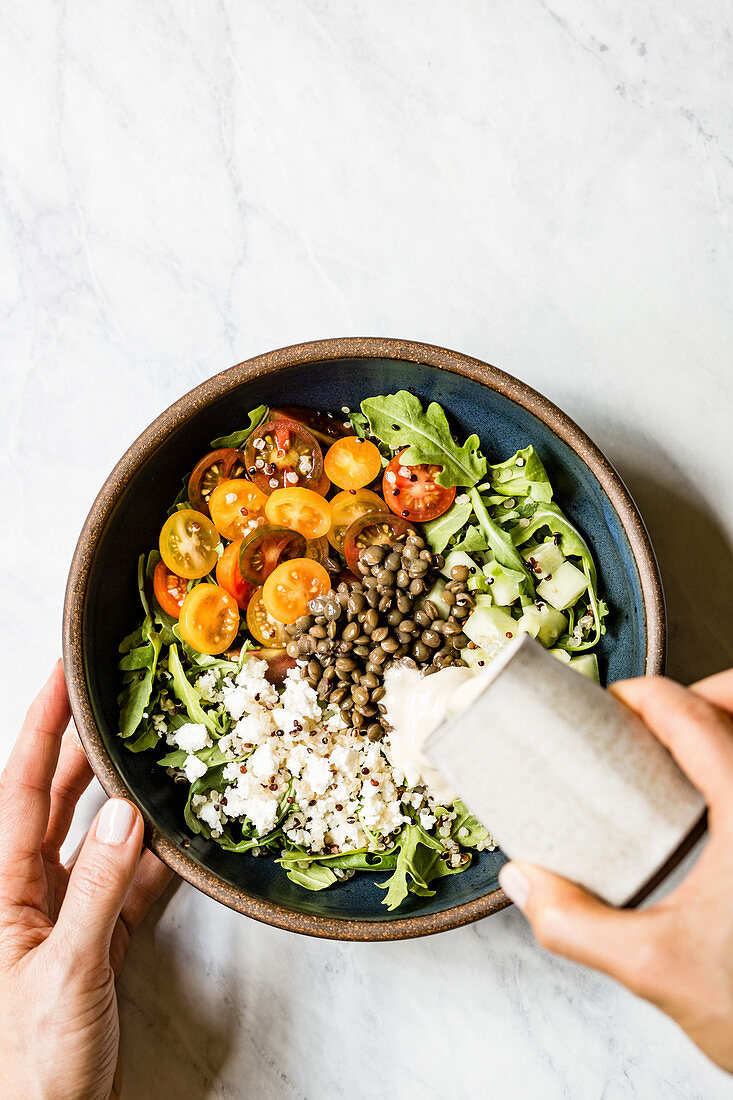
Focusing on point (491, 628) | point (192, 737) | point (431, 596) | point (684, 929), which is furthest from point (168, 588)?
point (684, 929)

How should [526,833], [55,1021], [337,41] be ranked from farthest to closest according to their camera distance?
[337,41]
[55,1021]
[526,833]

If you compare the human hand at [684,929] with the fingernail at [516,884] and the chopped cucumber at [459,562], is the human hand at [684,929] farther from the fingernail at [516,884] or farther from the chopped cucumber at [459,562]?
the chopped cucumber at [459,562]

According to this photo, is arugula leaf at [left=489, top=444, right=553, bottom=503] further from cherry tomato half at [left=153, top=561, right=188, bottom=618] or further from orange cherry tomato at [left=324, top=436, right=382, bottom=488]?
cherry tomato half at [left=153, top=561, right=188, bottom=618]

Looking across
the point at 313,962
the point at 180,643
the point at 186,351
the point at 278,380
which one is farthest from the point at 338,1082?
the point at 186,351

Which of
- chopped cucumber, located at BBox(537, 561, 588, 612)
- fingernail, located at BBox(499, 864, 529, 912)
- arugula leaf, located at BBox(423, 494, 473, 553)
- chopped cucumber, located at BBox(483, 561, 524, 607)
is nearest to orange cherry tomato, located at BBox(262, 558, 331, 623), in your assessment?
arugula leaf, located at BBox(423, 494, 473, 553)

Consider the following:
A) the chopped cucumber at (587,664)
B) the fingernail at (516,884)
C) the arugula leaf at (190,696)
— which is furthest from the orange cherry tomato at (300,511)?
the fingernail at (516,884)

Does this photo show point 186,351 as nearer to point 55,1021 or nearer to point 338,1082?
point 55,1021
